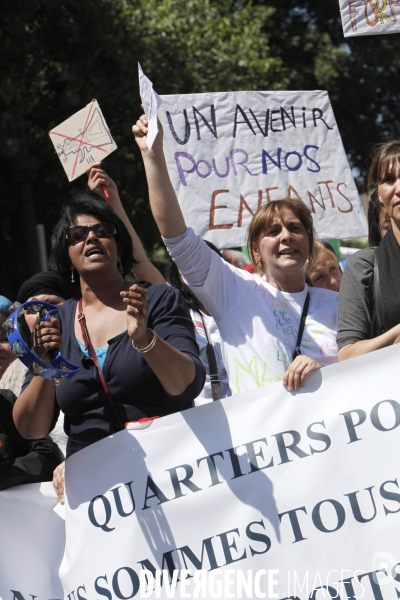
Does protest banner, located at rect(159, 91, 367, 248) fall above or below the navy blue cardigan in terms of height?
above

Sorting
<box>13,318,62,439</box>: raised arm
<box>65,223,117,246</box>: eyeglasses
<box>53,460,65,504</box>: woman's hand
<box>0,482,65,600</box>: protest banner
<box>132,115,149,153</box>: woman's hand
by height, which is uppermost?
<box>132,115,149,153</box>: woman's hand

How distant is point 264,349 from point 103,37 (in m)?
8.44

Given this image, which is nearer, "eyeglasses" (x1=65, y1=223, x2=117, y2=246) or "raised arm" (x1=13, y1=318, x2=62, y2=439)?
"raised arm" (x1=13, y1=318, x2=62, y2=439)

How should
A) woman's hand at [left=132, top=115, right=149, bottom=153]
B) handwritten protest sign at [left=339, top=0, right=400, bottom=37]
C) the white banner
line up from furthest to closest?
handwritten protest sign at [left=339, top=0, right=400, bottom=37], woman's hand at [left=132, top=115, right=149, bottom=153], the white banner

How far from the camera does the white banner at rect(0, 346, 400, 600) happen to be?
254 centimetres

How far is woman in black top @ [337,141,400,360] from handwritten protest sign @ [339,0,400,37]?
1.45 m

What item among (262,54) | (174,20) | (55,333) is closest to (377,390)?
(55,333)

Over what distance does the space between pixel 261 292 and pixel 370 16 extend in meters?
1.77

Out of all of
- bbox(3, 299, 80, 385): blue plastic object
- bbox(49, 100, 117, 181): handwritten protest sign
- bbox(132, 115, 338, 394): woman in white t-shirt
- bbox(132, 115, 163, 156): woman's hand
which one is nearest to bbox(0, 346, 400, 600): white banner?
bbox(132, 115, 338, 394): woman in white t-shirt

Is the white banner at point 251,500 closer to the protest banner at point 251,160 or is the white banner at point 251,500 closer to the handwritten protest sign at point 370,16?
the protest banner at point 251,160

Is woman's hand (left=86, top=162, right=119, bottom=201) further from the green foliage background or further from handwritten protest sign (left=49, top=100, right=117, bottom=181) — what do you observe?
the green foliage background

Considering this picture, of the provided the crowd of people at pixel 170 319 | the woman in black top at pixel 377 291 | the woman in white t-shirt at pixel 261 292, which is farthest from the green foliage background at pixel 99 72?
the woman in black top at pixel 377 291

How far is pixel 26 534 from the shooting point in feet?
9.45

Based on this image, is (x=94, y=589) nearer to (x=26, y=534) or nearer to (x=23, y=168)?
(x=26, y=534)
